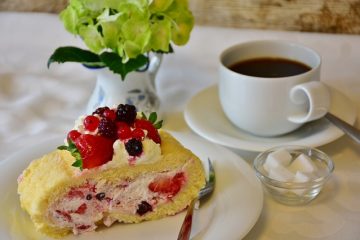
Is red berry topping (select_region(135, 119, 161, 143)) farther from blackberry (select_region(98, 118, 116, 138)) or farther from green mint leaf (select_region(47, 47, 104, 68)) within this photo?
green mint leaf (select_region(47, 47, 104, 68))

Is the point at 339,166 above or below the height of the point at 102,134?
below

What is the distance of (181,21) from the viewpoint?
118cm

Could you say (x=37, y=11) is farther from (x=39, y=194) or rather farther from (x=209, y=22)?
(x=39, y=194)

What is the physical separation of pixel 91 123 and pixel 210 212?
0.77ft

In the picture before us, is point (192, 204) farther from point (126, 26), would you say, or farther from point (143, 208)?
point (126, 26)

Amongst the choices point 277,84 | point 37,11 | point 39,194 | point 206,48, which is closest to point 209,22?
point 206,48

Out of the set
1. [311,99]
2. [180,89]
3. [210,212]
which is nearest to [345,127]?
[311,99]

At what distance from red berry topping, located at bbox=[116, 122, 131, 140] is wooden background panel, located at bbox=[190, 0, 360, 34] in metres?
0.83

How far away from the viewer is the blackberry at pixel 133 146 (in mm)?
914

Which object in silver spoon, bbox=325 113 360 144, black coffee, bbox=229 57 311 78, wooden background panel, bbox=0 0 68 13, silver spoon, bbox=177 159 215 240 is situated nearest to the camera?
silver spoon, bbox=177 159 215 240

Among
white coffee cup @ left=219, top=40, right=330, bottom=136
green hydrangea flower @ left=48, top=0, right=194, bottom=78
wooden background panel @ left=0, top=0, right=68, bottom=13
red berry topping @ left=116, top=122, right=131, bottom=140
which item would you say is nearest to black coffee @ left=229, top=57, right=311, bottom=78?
white coffee cup @ left=219, top=40, right=330, bottom=136

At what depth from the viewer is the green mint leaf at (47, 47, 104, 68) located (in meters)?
1.18

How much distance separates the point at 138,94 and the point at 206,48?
418mm

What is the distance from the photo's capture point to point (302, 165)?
3.31 feet
